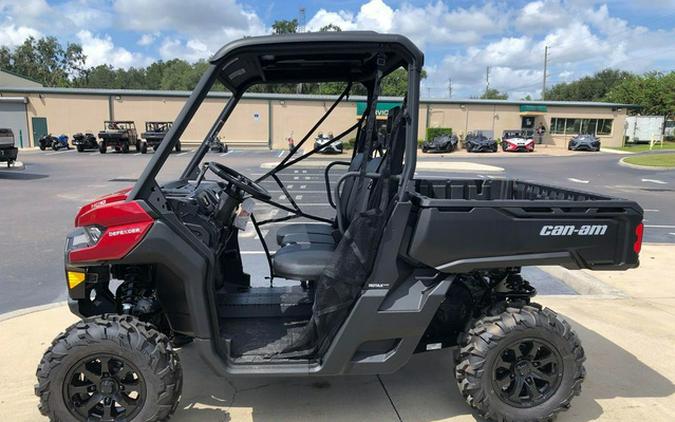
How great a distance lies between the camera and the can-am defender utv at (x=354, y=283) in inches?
99.3

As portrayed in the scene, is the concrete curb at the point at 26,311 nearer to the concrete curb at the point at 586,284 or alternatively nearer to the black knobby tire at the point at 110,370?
the black knobby tire at the point at 110,370

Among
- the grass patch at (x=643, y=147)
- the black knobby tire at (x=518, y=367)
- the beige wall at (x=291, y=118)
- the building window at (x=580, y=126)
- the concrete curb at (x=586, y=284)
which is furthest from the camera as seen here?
the building window at (x=580, y=126)

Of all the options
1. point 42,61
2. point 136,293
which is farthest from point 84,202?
point 42,61

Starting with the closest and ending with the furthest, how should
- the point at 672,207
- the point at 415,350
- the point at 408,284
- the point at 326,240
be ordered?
the point at 408,284, the point at 415,350, the point at 326,240, the point at 672,207

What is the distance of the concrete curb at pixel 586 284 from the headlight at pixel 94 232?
4139 mm

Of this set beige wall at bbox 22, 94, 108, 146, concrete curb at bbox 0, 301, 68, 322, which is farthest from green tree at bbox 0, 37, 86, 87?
concrete curb at bbox 0, 301, 68, 322

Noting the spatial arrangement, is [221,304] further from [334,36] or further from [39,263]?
[39,263]

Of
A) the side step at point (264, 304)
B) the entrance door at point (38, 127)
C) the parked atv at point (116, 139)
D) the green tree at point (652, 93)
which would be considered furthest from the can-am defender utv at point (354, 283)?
the green tree at point (652, 93)

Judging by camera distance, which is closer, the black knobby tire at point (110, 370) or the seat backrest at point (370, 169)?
the black knobby tire at point (110, 370)

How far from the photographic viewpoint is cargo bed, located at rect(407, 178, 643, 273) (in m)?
2.61

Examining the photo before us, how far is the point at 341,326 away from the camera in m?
2.64

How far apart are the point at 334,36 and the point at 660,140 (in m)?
52.5

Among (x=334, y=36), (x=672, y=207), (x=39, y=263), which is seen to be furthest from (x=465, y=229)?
(x=672, y=207)

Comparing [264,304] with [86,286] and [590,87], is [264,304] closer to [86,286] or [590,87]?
[86,286]
